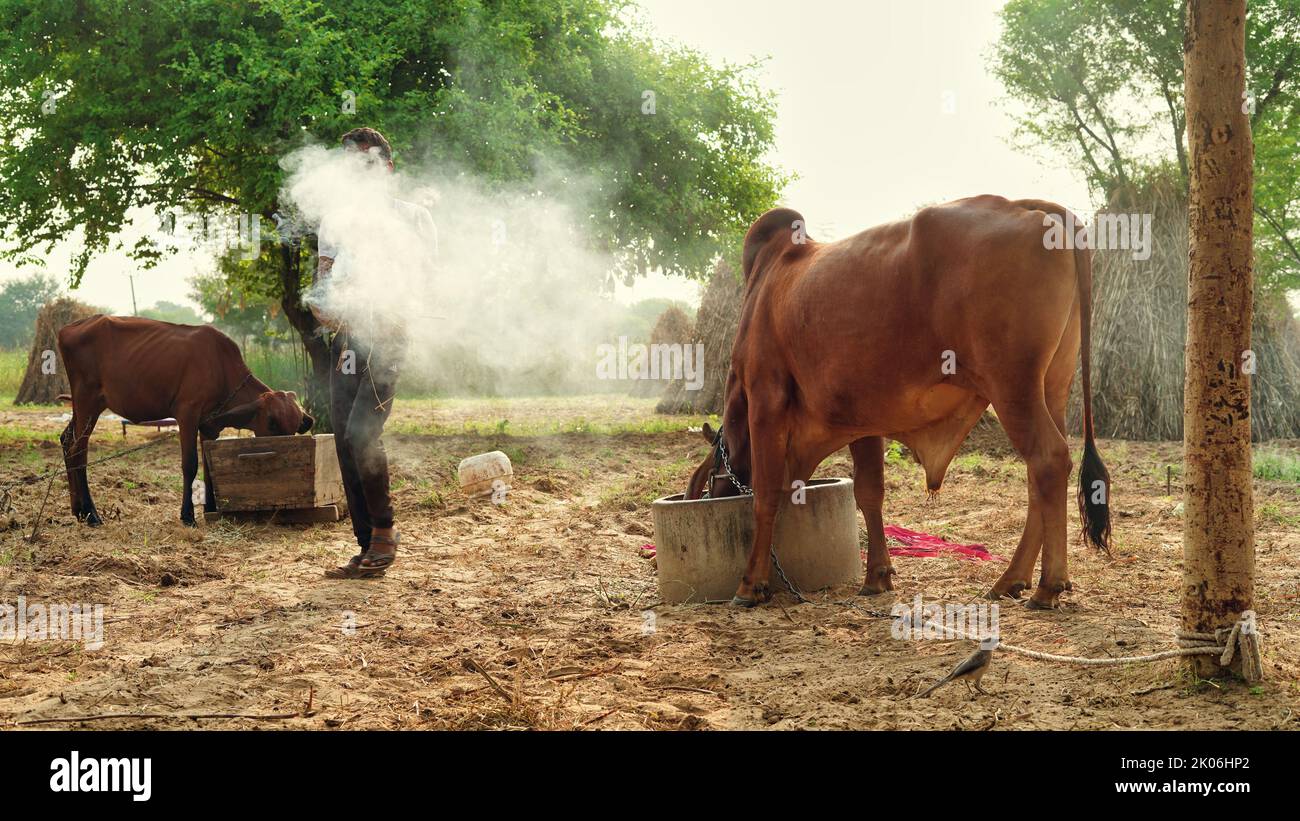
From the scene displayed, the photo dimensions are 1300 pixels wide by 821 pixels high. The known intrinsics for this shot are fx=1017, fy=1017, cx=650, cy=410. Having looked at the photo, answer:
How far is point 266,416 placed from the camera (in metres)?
8.43

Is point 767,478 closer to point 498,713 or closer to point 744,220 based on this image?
point 498,713

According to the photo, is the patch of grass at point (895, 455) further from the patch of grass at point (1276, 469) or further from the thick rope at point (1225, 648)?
the thick rope at point (1225, 648)

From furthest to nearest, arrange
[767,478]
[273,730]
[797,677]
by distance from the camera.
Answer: [767,478] < [797,677] < [273,730]

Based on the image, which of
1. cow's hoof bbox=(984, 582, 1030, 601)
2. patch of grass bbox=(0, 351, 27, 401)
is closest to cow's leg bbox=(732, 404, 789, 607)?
cow's hoof bbox=(984, 582, 1030, 601)

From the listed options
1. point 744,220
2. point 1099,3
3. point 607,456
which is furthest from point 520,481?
point 1099,3

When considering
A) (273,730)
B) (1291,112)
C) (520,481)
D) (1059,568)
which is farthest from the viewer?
(1291,112)

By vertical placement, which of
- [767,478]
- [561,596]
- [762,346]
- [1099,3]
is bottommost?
[561,596]

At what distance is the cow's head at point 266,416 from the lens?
8.41 metres

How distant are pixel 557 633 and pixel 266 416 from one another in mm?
4798

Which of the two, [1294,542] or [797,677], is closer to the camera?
[797,677]

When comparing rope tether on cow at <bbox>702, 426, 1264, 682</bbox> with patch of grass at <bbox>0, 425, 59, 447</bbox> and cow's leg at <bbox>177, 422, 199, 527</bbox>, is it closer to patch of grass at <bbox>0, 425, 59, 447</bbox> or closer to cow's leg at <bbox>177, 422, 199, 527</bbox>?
cow's leg at <bbox>177, 422, 199, 527</bbox>

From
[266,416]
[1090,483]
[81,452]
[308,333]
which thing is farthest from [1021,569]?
[308,333]

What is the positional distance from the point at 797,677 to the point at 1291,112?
24.1m

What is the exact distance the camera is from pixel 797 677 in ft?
12.3
